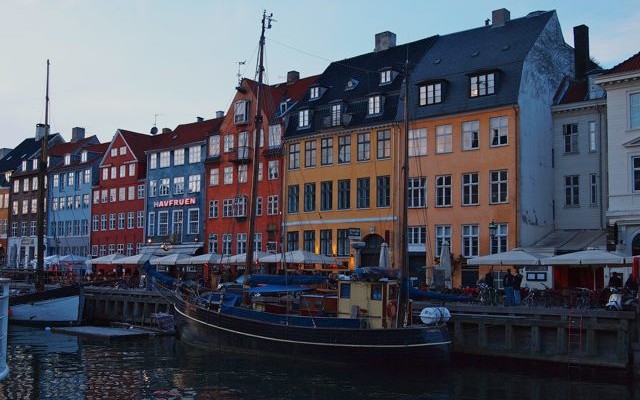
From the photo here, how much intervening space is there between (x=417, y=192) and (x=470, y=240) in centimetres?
464

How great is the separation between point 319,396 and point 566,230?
2529 cm

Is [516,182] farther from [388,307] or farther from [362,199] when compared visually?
[388,307]

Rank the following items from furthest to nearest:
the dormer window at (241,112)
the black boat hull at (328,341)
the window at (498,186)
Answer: the dormer window at (241,112)
the window at (498,186)
the black boat hull at (328,341)

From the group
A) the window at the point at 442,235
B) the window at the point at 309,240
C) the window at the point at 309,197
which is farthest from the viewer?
the window at the point at 309,197

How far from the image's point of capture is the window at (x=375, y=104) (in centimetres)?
4884

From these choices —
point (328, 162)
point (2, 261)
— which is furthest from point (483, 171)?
point (2, 261)

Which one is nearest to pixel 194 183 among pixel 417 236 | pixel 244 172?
pixel 244 172

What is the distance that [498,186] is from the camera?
43.2m

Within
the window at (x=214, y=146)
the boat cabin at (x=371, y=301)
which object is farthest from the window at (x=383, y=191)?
the boat cabin at (x=371, y=301)

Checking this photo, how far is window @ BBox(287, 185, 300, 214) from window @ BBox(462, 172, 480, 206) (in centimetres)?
1263

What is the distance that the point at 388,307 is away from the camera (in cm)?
2788

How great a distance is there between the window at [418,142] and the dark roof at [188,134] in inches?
726

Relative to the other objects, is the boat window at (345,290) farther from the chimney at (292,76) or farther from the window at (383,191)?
the chimney at (292,76)

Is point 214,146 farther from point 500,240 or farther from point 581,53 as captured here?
point 581,53
